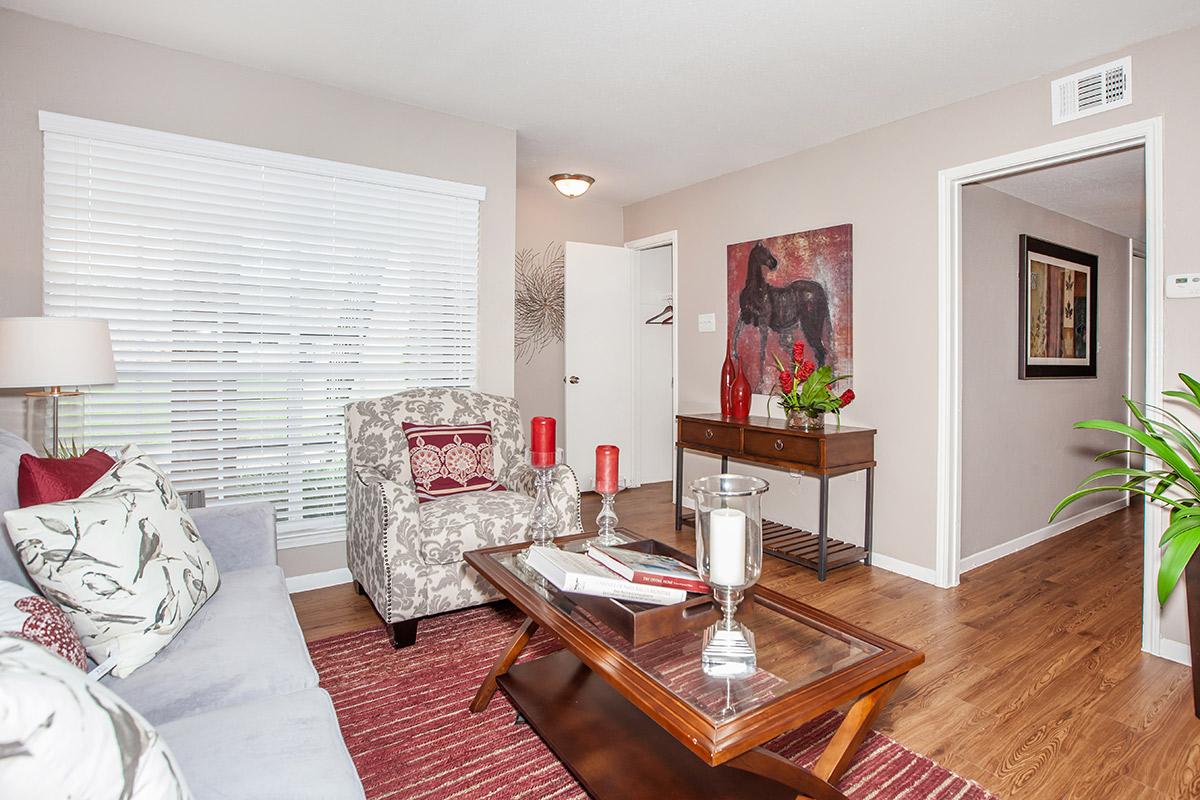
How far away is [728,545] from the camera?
137 cm

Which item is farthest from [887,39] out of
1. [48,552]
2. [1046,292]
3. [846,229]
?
[48,552]

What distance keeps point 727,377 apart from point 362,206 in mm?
2409

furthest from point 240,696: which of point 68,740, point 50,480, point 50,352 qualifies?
point 50,352

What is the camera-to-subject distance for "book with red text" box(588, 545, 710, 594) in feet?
5.21

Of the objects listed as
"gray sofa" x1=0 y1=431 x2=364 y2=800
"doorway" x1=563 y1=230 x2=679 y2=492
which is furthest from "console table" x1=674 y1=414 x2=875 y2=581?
"gray sofa" x1=0 y1=431 x2=364 y2=800

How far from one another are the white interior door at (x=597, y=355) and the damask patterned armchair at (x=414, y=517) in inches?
78.7

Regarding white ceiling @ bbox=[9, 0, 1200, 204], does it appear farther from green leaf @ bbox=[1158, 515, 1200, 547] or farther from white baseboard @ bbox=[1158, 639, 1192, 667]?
white baseboard @ bbox=[1158, 639, 1192, 667]

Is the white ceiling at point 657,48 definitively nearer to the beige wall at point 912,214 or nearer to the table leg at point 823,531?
the beige wall at point 912,214

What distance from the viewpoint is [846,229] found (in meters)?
3.68

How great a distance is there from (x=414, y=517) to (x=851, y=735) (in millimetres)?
1714

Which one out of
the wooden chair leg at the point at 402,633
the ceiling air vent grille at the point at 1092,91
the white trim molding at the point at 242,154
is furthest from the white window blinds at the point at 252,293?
the ceiling air vent grille at the point at 1092,91

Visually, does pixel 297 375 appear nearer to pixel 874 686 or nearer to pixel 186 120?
pixel 186 120

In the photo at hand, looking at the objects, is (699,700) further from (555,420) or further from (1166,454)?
(1166,454)

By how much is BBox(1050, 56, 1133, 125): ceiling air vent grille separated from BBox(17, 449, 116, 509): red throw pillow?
152 inches
